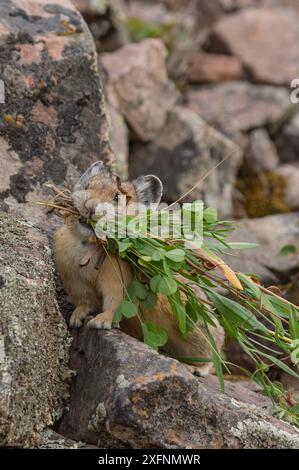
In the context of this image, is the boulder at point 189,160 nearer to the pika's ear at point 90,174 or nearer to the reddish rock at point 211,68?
the reddish rock at point 211,68

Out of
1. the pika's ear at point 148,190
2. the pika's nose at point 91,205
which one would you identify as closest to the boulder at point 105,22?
the pika's ear at point 148,190

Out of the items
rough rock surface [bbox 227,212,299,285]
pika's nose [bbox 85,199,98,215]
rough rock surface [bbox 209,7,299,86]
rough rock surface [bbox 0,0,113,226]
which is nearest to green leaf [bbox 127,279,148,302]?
pika's nose [bbox 85,199,98,215]

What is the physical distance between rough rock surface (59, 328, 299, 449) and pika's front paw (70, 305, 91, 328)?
473 millimetres

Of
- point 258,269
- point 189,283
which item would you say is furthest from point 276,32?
point 189,283

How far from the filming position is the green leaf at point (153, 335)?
22.8 feet

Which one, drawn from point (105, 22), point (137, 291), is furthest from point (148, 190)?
point (105, 22)

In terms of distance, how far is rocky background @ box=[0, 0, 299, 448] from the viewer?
6227 mm

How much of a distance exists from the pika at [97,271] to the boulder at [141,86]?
5.71 metres

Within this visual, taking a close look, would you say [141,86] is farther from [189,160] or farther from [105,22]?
[105,22]

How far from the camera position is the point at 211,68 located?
16.5 metres

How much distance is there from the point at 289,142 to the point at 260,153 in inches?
40.7

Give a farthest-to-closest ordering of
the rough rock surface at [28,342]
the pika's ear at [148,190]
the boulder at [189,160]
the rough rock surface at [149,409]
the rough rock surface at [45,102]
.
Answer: the boulder at [189,160] → the rough rock surface at [45,102] → the pika's ear at [148,190] → the rough rock surface at [149,409] → the rough rock surface at [28,342]

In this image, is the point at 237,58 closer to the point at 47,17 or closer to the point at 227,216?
the point at 227,216

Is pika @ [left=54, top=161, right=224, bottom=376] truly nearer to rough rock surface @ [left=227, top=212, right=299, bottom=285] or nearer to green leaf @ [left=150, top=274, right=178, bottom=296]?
green leaf @ [left=150, top=274, right=178, bottom=296]
